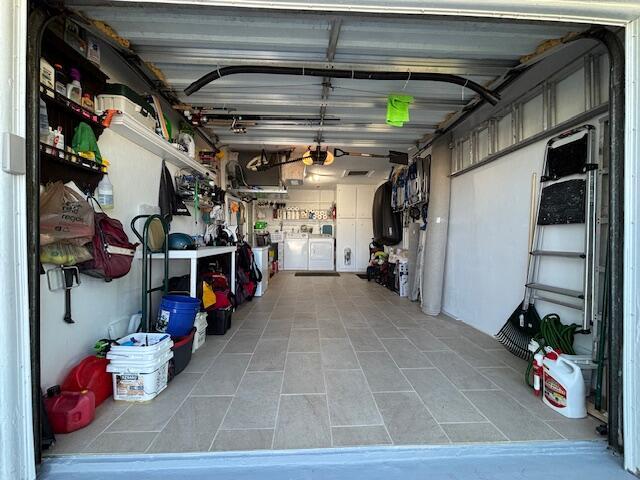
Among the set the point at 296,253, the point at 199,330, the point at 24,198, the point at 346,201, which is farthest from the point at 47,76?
the point at 296,253

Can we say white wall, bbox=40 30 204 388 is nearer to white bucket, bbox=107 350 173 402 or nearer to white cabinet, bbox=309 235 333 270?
white bucket, bbox=107 350 173 402

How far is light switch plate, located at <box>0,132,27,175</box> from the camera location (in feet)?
3.57

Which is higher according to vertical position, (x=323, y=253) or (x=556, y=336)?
(x=323, y=253)

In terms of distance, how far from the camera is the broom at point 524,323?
2297 millimetres

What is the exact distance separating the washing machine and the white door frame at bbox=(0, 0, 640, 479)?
7.43 m

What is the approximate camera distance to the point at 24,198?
117 cm

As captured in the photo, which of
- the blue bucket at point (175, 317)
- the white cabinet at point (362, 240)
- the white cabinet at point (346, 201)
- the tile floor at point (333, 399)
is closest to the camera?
the tile floor at point (333, 399)

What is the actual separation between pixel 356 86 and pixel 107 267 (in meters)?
2.37

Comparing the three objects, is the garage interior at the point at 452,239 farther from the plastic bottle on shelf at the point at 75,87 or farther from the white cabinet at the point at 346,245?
the white cabinet at the point at 346,245

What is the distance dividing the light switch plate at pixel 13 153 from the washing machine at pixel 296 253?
24.5 feet

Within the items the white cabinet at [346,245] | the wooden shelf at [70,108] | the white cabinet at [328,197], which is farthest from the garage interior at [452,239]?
the white cabinet at [328,197]

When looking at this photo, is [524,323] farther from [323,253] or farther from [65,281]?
[323,253]

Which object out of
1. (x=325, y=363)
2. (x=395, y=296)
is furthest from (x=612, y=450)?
(x=395, y=296)

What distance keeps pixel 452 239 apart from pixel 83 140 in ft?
12.7
